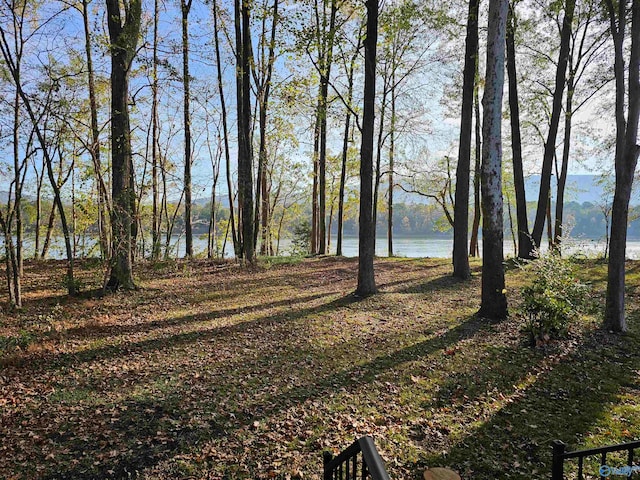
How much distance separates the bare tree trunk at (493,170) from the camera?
6379 millimetres

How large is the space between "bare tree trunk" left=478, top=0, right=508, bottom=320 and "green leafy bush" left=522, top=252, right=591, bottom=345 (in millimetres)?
981

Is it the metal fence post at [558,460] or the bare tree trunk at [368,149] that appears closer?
the metal fence post at [558,460]

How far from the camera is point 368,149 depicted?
806cm

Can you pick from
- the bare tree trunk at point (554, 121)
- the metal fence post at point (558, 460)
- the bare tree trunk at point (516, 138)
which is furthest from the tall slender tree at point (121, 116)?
the bare tree trunk at point (554, 121)

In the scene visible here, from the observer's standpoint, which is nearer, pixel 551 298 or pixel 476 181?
pixel 551 298

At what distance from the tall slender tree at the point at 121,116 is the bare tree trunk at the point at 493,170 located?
23.1 ft

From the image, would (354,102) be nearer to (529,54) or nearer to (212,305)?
(529,54)

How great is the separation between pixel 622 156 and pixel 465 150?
4.17 meters

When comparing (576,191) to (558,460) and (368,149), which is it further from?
(558,460)

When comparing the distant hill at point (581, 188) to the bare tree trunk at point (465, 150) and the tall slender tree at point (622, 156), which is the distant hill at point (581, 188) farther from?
the tall slender tree at point (622, 156)

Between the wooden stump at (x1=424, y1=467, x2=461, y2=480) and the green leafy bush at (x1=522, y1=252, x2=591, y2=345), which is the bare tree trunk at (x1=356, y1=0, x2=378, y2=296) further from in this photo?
the wooden stump at (x1=424, y1=467, x2=461, y2=480)

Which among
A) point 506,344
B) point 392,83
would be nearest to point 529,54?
point 392,83

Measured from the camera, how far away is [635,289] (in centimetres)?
926

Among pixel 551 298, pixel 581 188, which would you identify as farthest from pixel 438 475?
pixel 581 188
